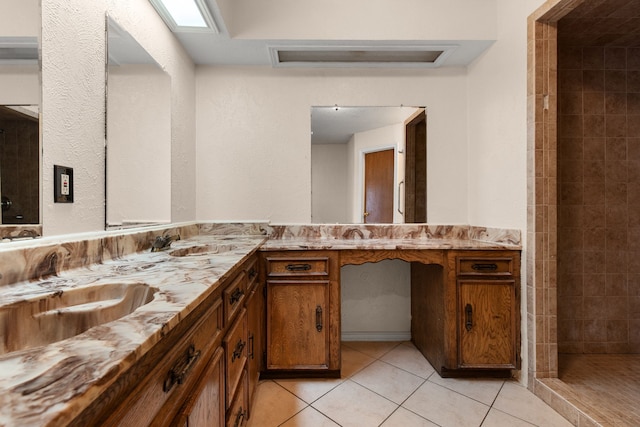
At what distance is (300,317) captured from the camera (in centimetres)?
183

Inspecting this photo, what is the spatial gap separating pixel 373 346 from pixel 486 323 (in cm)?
87

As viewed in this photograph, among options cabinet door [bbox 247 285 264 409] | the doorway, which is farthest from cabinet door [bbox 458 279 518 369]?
cabinet door [bbox 247 285 264 409]

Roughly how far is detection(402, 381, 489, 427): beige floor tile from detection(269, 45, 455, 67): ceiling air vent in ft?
7.52

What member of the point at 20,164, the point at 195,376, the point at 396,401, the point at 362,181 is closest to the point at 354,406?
the point at 396,401

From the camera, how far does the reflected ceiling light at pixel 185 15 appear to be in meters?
1.70

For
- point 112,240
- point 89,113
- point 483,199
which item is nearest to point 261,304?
point 112,240

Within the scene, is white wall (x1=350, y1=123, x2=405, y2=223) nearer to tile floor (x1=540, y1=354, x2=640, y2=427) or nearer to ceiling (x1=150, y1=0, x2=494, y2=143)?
ceiling (x1=150, y1=0, x2=494, y2=143)

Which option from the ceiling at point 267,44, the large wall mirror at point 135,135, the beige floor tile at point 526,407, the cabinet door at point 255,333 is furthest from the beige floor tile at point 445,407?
the ceiling at point 267,44

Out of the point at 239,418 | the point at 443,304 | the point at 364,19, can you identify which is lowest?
the point at 239,418

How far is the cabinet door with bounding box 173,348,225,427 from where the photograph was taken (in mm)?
681

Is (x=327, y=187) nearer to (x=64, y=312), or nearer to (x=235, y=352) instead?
(x=235, y=352)

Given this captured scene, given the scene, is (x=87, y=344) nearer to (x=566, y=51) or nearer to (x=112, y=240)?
(x=112, y=240)

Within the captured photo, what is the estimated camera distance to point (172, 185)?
1.95 m

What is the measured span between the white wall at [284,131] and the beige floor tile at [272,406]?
3.90 feet
